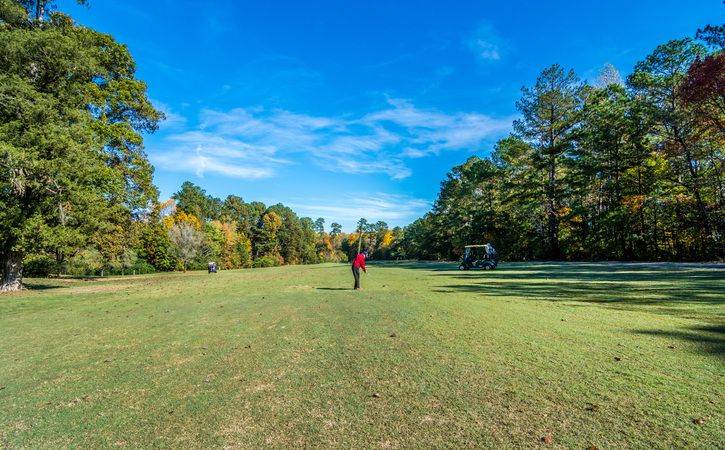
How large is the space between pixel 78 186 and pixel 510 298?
1948cm

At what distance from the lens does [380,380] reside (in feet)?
11.9

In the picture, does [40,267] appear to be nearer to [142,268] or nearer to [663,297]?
[142,268]

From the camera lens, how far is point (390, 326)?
6.14m

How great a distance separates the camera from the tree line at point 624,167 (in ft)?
62.3

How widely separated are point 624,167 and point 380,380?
100 ft

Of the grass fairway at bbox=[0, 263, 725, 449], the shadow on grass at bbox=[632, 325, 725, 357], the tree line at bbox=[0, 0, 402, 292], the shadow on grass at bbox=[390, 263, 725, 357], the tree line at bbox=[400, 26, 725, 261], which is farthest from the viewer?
the tree line at bbox=[400, 26, 725, 261]

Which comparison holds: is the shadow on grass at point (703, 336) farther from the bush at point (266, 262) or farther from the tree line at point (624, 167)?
the bush at point (266, 262)

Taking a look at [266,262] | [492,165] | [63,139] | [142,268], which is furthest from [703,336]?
[266,262]

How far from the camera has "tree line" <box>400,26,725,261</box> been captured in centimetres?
1900

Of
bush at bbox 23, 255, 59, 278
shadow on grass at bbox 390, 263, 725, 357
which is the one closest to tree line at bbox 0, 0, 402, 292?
bush at bbox 23, 255, 59, 278

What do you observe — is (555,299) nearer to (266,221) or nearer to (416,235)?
(416,235)

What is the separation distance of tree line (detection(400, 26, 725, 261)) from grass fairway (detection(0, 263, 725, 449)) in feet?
63.0

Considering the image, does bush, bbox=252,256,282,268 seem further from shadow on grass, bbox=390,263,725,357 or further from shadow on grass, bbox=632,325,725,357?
shadow on grass, bbox=632,325,725,357

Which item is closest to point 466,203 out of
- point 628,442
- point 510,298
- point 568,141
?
point 568,141
